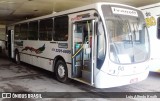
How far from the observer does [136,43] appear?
635 centimetres

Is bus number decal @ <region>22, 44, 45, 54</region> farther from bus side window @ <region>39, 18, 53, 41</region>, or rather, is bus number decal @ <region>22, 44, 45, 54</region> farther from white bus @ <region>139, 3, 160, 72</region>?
white bus @ <region>139, 3, 160, 72</region>

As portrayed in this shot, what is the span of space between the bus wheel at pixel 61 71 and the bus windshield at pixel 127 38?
2482 millimetres

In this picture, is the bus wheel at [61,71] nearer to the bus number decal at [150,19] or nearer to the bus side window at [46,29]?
the bus side window at [46,29]

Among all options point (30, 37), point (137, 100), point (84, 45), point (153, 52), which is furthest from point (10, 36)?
point (137, 100)

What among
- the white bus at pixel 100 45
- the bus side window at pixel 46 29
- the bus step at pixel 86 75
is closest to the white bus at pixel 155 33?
the white bus at pixel 100 45

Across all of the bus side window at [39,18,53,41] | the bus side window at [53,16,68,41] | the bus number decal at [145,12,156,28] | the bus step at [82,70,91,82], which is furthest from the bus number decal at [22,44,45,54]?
the bus number decal at [145,12,156,28]

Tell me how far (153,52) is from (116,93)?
3066mm

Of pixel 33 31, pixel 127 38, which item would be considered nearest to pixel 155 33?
pixel 127 38

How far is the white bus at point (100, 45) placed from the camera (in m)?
5.76

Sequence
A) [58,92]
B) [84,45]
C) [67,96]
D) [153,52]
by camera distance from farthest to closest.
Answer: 1. [153,52]
2. [84,45]
3. [58,92]
4. [67,96]

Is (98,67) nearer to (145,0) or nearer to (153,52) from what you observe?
(153,52)

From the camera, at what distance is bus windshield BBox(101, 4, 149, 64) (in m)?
5.85

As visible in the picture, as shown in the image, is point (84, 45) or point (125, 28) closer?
point (125, 28)

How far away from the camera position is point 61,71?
7965 mm
